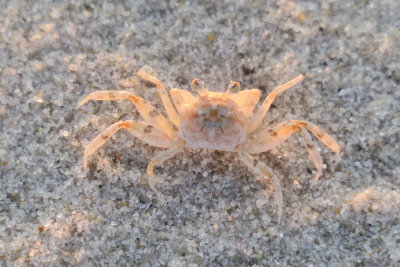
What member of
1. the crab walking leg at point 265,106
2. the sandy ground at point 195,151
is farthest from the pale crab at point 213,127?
the sandy ground at point 195,151

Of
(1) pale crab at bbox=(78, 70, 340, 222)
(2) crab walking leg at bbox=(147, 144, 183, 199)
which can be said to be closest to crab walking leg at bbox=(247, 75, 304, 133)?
(1) pale crab at bbox=(78, 70, 340, 222)

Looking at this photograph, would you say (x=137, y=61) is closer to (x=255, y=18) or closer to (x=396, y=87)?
(x=255, y=18)

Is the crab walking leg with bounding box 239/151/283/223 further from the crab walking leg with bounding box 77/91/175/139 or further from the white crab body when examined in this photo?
the crab walking leg with bounding box 77/91/175/139

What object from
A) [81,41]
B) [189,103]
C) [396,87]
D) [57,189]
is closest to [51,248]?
[57,189]

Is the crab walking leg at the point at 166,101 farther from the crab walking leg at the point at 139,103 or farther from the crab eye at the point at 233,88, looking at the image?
the crab eye at the point at 233,88

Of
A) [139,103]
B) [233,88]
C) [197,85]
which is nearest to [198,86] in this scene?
[197,85]

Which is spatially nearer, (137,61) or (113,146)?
(113,146)

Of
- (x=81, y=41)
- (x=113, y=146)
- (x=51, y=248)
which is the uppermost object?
(x=81, y=41)
